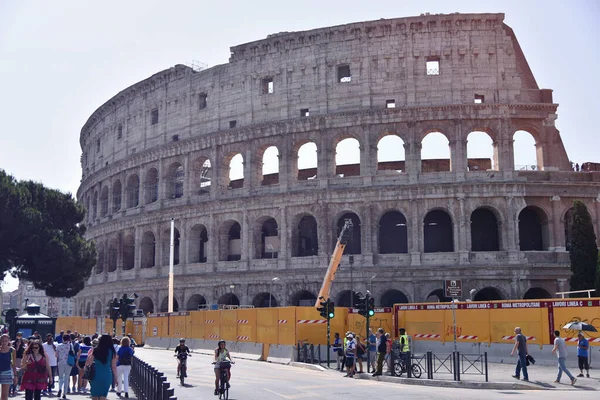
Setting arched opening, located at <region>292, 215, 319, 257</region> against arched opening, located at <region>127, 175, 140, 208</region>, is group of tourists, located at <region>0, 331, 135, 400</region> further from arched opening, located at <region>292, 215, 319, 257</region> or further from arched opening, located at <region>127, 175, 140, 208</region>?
arched opening, located at <region>127, 175, 140, 208</region>

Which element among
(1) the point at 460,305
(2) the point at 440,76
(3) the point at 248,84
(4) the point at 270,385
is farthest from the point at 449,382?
(3) the point at 248,84

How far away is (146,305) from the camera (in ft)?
166

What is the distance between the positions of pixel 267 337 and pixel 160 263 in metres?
20.3

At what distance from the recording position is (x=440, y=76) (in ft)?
135

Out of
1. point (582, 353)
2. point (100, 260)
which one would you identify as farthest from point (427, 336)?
point (100, 260)

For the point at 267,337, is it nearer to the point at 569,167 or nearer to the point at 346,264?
the point at 346,264

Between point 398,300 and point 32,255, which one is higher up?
point 32,255

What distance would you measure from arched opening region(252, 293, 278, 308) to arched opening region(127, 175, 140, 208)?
1521 centimetres

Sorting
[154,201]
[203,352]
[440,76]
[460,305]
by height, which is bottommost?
[203,352]

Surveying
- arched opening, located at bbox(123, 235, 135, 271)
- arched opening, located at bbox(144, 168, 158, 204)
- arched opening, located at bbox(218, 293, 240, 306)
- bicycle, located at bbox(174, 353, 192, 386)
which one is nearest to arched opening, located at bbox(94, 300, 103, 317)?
arched opening, located at bbox(123, 235, 135, 271)

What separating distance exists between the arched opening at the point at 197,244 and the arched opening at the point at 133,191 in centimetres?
763

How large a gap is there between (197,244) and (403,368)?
2825 centimetres

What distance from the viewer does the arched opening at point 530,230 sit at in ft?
132

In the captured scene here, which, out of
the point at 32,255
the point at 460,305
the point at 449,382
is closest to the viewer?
the point at 449,382
